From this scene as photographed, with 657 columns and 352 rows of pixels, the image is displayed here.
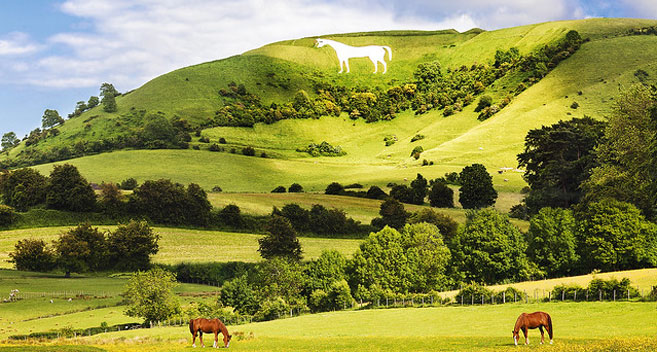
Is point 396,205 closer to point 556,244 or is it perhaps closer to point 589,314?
point 556,244

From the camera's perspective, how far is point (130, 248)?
10838 centimetres

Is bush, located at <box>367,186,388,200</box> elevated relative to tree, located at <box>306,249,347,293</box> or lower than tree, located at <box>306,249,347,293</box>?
elevated

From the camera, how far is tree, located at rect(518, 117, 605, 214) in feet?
380

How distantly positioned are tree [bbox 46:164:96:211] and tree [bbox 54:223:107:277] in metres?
18.6

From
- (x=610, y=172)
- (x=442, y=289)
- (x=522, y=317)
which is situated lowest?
(x=442, y=289)

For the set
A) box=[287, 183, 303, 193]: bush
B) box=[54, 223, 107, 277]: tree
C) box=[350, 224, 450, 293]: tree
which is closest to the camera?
box=[350, 224, 450, 293]: tree

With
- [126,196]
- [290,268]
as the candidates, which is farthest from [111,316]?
[126,196]

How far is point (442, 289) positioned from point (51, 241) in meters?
69.4

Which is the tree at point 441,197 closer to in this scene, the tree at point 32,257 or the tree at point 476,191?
the tree at point 476,191

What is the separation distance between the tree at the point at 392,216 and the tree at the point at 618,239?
48.1 metres

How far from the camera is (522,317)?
123ft

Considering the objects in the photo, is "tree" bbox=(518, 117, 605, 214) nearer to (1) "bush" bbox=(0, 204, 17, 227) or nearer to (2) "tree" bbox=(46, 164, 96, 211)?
(2) "tree" bbox=(46, 164, 96, 211)

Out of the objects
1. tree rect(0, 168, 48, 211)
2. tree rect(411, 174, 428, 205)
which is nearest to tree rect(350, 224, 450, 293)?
tree rect(411, 174, 428, 205)

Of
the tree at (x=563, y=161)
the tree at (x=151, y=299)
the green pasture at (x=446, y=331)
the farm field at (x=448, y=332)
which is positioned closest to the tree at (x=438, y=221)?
the tree at (x=563, y=161)
